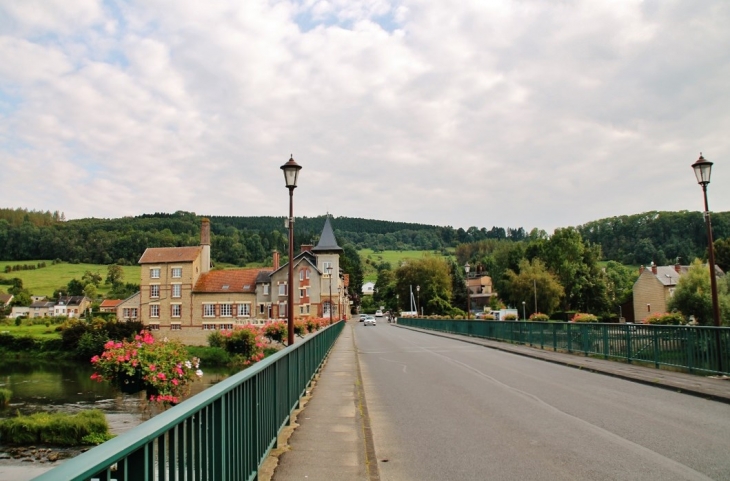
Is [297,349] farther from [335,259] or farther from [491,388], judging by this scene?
[335,259]

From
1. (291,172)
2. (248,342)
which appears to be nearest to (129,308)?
(248,342)

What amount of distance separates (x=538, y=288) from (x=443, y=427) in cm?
7416

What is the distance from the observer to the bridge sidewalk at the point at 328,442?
6.01 metres

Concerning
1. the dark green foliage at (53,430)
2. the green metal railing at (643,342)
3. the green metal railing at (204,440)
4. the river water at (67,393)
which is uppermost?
the green metal railing at (204,440)

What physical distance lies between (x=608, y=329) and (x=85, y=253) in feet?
442

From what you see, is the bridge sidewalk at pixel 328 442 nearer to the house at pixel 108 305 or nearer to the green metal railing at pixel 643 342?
the green metal railing at pixel 643 342

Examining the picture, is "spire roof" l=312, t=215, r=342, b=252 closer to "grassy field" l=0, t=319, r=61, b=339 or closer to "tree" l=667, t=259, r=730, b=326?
"grassy field" l=0, t=319, r=61, b=339

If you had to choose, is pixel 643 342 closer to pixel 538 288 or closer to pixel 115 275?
pixel 538 288

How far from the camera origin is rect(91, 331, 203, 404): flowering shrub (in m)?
18.4

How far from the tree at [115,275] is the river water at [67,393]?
204 feet

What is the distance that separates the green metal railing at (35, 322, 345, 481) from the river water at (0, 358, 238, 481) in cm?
1502

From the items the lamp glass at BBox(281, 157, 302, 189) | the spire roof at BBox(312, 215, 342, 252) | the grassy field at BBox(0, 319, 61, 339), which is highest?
the spire roof at BBox(312, 215, 342, 252)

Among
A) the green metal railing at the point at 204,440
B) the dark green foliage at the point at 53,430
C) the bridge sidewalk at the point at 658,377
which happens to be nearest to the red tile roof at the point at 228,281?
the dark green foliage at the point at 53,430

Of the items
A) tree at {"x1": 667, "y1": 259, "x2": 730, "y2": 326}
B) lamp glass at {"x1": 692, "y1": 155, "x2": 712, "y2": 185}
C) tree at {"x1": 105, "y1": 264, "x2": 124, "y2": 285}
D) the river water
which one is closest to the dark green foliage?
the river water
